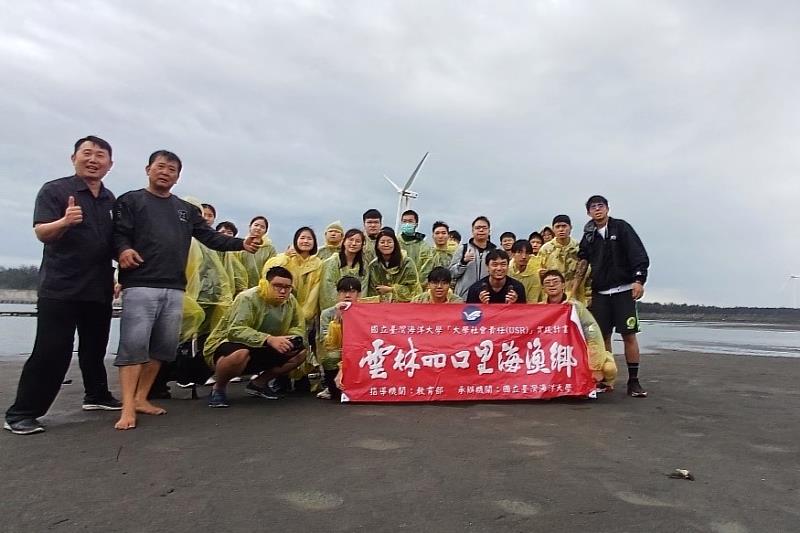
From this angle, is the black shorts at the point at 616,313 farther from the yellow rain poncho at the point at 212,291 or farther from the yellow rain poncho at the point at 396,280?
the yellow rain poncho at the point at 212,291

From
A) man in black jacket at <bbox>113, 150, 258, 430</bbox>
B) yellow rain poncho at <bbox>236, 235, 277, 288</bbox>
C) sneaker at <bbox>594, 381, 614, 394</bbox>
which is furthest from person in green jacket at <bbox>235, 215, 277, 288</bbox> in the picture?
sneaker at <bbox>594, 381, 614, 394</bbox>

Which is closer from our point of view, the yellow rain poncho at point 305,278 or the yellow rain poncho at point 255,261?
the yellow rain poncho at point 305,278

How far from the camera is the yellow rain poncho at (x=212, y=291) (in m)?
6.18

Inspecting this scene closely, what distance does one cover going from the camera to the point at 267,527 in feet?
7.48

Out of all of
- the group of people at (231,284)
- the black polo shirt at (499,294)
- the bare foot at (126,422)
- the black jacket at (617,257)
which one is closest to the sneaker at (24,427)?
the group of people at (231,284)

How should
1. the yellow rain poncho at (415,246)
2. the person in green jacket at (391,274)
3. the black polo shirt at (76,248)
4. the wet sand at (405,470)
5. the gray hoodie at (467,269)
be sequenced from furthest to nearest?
the yellow rain poncho at (415,246) → the gray hoodie at (467,269) → the person in green jacket at (391,274) → the black polo shirt at (76,248) → the wet sand at (405,470)

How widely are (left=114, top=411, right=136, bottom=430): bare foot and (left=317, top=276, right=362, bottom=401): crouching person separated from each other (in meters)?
1.93

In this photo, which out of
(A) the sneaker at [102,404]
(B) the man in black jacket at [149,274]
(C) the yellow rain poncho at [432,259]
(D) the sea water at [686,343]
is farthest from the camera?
(D) the sea water at [686,343]

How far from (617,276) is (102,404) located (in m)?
5.10

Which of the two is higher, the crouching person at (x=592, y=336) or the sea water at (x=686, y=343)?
the crouching person at (x=592, y=336)

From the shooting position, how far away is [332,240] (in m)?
6.95

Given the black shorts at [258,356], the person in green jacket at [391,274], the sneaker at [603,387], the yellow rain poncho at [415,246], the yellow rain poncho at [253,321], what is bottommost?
the sneaker at [603,387]

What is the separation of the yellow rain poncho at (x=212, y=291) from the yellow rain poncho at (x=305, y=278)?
52cm

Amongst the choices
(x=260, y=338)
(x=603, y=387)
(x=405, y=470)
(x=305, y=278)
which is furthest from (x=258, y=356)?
(x=603, y=387)
